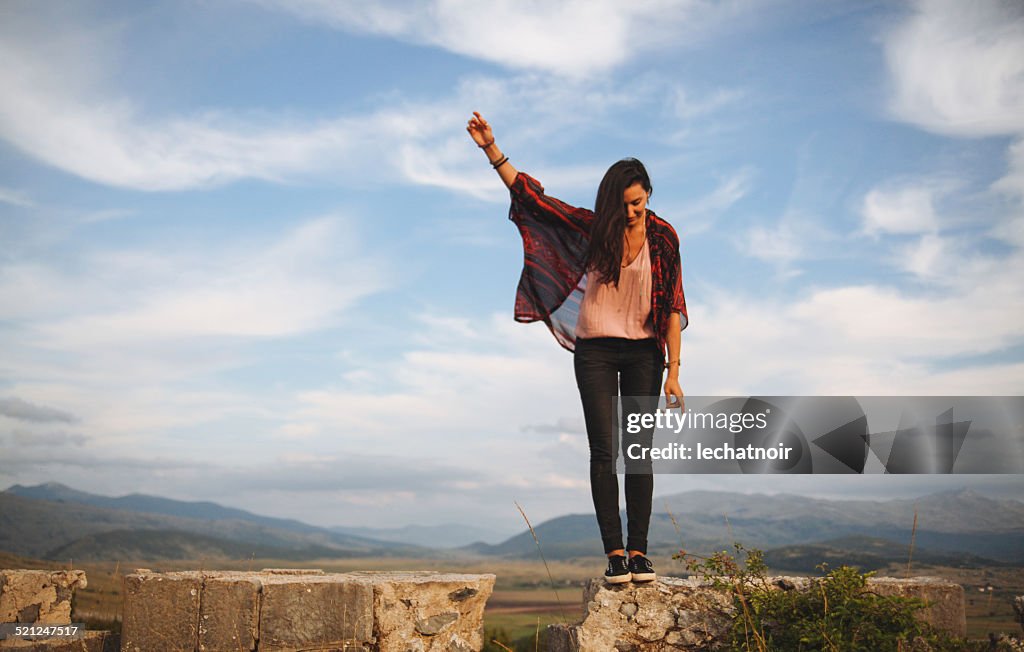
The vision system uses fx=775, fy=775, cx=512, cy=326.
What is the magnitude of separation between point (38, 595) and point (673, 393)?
802cm

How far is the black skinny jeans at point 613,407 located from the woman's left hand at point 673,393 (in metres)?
0.06

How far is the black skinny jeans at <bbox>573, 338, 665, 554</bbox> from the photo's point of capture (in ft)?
15.4

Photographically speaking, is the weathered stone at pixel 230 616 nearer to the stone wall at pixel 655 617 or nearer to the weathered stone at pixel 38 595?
the stone wall at pixel 655 617

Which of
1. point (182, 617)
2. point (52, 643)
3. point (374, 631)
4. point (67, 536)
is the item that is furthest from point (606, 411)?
point (67, 536)

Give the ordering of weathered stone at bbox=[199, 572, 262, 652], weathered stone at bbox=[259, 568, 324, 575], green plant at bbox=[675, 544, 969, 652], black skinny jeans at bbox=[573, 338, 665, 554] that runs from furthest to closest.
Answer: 1. weathered stone at bbox=[259, 568, 324, 575]
2. weathered stone at bbox=[199, 572, 262, 652]
3. black skinny jeans at bbox=[573, 338, 665, 554]
4. green plant at bbox=[675, 544, 969, 652]

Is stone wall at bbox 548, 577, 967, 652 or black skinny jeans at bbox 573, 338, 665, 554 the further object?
stone wall at bbox 548, 577, 967, 652

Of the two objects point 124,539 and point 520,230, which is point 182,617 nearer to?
point 520,230

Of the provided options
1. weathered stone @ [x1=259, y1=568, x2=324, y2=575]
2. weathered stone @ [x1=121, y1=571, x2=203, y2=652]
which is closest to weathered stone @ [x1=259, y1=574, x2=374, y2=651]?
weathered stone @ [x1=121, y1=571, x2=203, y2=652]

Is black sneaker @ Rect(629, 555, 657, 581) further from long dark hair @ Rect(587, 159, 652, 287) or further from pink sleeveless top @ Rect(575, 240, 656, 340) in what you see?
long dark hair @ Rect(587, 159, 652, 287)

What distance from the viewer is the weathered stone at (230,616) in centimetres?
634

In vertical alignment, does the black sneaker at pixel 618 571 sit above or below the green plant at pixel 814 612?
above

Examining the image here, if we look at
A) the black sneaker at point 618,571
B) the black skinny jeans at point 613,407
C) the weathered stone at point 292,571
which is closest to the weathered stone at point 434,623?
the weathered stone at point 292,571

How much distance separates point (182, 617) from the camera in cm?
649

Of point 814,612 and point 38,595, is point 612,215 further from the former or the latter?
point 38,595
